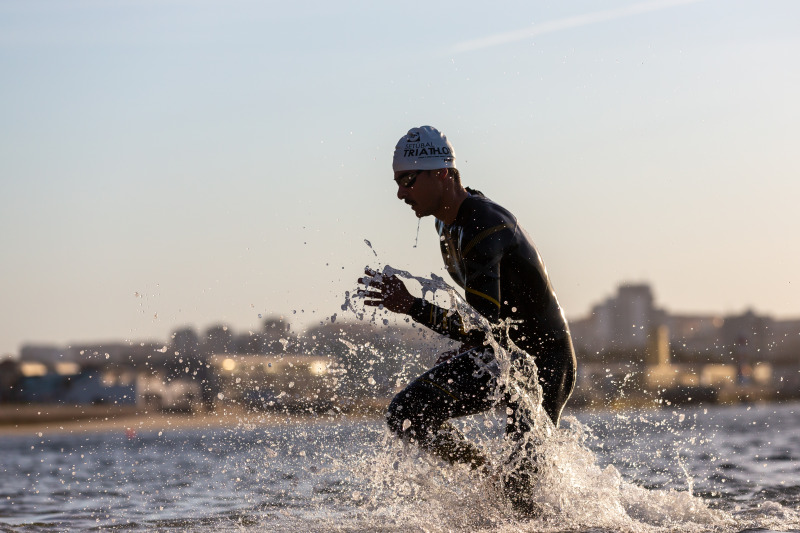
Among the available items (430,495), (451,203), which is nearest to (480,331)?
(451,203)

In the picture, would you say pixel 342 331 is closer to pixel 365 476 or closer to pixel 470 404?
pixel 365 476

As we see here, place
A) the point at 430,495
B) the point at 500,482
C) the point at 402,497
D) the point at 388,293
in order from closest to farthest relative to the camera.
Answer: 1. the point at 388,293
2. the point at 500,482
3. the point at 430,495
4. the point at 402,497

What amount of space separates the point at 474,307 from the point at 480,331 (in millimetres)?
161

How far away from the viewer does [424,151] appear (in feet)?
22.0

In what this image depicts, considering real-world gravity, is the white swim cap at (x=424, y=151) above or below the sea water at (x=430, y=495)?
above

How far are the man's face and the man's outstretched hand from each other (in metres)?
0.54

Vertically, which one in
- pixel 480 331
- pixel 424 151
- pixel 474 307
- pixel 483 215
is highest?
pixel 424 151

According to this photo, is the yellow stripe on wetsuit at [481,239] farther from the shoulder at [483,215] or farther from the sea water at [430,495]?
the sea water at [430,495]

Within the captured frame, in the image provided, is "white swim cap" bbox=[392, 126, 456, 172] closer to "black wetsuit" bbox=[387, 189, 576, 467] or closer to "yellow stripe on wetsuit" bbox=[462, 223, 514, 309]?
"black wetsuit" bbox=[387, 189, 576, 467]

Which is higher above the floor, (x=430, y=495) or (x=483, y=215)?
(x=483, y=215)

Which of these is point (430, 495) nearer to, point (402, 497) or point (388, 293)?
point (402, 497)

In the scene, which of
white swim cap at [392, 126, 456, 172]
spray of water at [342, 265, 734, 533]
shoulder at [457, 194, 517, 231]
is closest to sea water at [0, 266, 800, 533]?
spray of water at [342, 265, 734, 533]

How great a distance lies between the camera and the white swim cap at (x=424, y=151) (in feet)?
22.0

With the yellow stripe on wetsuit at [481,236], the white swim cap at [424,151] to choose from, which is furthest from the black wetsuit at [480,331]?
the white swim cap at [424,151]
